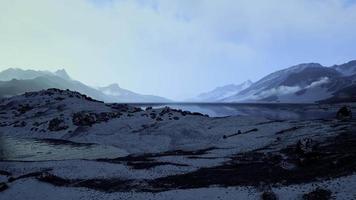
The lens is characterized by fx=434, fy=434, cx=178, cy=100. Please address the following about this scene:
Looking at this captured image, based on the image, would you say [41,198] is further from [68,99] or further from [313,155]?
[68,99]

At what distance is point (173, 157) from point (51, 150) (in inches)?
1153

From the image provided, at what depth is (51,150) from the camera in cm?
8662

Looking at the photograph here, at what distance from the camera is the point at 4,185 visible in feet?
177

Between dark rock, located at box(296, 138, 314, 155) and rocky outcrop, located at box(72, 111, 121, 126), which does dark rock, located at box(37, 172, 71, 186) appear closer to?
dark rock, located at box(296, 138, 314, 155)

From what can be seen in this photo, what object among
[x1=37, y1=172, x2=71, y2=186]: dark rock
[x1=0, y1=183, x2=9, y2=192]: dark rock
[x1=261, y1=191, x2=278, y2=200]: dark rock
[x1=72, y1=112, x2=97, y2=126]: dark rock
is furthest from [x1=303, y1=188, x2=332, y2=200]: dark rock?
[x1=72, y1=112, x2=97, y2=126]: dark rock

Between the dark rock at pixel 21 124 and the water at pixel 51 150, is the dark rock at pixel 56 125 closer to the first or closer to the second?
the water at pixel 51 150

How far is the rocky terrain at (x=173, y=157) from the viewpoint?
4728cm

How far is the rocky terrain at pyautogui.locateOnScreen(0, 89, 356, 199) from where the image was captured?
155 ft

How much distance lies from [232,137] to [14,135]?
199 feet

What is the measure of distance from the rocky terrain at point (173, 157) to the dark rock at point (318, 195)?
9 centimetres

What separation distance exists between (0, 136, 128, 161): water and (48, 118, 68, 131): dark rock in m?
10.3

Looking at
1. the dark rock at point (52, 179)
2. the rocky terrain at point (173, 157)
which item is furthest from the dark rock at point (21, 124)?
the dark rock at point (52, 179)

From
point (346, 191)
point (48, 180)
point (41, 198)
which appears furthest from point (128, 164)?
point (346, 191)

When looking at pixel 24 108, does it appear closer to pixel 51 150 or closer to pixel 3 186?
pixel 51 150
